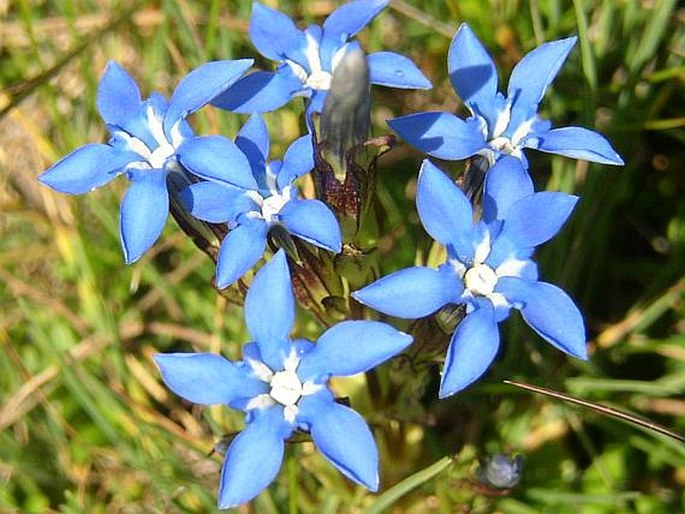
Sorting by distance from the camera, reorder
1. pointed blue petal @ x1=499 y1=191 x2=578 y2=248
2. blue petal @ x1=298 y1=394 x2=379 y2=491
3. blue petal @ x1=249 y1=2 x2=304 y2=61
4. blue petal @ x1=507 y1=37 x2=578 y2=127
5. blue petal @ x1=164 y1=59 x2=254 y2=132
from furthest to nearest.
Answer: blue petal @ x1=249 y1=2 x2=304 y2=61 → blue petal @ x1=507 y1=37 x2=578 y2=127 → blue petal @ x1=164 y1=59 x2=254 y2=132 → pointed blue petal @ x1=499 y1=191 x2=578 y2=248 → blue petal @ x1=298 y1=394 x2=379 y2=491

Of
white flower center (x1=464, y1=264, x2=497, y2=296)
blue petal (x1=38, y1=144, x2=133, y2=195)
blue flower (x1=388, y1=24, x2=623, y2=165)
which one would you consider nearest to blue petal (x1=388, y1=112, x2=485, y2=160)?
blue flower (x1=388, y1=24, x2=623, y2=165)

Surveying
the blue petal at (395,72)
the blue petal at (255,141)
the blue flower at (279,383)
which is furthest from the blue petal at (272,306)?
the blue petal at (395,72)

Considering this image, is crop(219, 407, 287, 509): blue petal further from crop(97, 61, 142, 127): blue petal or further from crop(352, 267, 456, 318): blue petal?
crop(97, 61, 142, 127): blue petal

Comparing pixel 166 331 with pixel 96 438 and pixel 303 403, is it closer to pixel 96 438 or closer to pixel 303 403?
pixel 96 438

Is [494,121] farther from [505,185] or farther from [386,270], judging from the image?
Result: [386,270]

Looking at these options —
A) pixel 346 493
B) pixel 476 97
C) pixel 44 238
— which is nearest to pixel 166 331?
pixel 44 238

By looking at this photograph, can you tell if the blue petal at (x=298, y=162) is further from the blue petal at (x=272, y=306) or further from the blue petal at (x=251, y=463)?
the blue petal at (x=251, y=463)

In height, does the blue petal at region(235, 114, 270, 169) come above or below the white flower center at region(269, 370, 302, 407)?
above
